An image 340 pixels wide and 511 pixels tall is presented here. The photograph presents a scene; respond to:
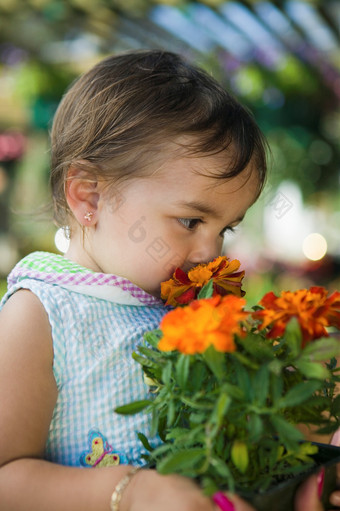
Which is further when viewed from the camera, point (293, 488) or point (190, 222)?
point (190, 222)

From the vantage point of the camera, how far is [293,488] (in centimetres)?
74

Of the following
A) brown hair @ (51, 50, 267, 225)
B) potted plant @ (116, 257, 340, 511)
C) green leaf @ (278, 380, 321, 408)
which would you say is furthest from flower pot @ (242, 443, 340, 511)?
brown hair @ (51, 50, 267, 225)

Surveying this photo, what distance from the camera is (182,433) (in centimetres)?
76

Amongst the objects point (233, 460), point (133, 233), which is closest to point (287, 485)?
point (233, 460)

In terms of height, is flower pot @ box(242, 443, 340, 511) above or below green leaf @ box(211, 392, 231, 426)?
below

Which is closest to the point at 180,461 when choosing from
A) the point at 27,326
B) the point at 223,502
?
the point at 223,502

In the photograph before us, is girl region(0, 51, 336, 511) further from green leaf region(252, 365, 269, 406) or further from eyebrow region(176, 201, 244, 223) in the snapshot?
green leaf region(252, 365, 269, 406)

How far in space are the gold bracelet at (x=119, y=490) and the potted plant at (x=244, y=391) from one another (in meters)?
0.04

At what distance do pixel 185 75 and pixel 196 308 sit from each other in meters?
0.69

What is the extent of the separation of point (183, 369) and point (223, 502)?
0.16 metres

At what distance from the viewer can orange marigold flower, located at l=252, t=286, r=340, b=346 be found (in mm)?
765

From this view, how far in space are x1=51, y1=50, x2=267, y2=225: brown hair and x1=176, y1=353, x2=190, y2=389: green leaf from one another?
50 centimetres

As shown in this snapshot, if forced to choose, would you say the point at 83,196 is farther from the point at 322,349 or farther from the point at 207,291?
the point at 322,349

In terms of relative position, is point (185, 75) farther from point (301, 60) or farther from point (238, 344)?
point (301, 60)
